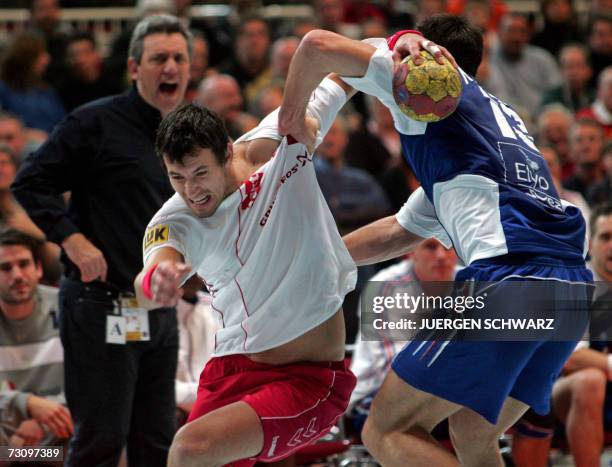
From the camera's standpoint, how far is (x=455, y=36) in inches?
182

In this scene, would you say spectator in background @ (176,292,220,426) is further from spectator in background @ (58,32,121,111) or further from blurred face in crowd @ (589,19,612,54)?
blurred face in crowd @ (589,19,612,54)

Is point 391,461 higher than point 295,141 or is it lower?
lower

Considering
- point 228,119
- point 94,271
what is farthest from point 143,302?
point 228,119

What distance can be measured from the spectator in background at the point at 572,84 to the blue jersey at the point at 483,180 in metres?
7.08

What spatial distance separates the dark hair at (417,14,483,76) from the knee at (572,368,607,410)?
2.72 meters

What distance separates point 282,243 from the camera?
14.5 feet

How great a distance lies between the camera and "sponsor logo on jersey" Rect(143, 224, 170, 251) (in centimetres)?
416

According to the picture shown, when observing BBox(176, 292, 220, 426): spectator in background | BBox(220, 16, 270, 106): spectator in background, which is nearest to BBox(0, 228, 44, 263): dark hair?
BBox(176, 292, 220, 426): spectator in background

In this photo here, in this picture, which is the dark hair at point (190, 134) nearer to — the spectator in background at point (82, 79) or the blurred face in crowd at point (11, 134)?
the blurred face in crowd at point (11, 134)

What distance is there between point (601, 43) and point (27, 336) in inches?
312

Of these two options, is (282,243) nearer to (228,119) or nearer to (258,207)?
(258,207)

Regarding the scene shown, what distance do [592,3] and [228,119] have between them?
18.6 feet

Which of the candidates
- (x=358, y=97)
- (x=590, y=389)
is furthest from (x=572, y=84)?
(x=590, y=389)

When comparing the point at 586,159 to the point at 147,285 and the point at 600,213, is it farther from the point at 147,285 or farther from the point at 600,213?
the point at 147,285
